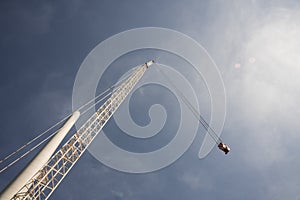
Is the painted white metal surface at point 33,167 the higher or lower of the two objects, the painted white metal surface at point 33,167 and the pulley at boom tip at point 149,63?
the lower

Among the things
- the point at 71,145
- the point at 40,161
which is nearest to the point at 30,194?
the point at 40,161

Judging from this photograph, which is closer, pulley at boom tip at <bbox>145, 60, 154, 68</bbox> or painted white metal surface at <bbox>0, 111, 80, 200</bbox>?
painted white metal surface at <bbox>0, 111, 80, 200</bbox>

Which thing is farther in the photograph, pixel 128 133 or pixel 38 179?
pixel 128 133

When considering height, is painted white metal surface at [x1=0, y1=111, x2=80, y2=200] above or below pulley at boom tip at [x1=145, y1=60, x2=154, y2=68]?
below

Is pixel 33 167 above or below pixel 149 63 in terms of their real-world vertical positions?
below

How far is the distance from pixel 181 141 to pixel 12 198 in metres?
35.1

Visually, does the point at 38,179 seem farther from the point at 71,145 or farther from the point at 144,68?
the point at 144,68

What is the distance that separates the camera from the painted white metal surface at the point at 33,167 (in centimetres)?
2630

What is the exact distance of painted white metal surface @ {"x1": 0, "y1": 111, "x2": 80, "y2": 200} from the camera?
86.3 feet

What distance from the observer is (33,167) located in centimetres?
2895

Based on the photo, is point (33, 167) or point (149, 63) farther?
point (149, 63)

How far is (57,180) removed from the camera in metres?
33.4

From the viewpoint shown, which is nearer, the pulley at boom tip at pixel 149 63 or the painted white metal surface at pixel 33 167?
the painted white metal surface at pixel 33 167

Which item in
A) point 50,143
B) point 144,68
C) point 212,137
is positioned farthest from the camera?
point 144,68
